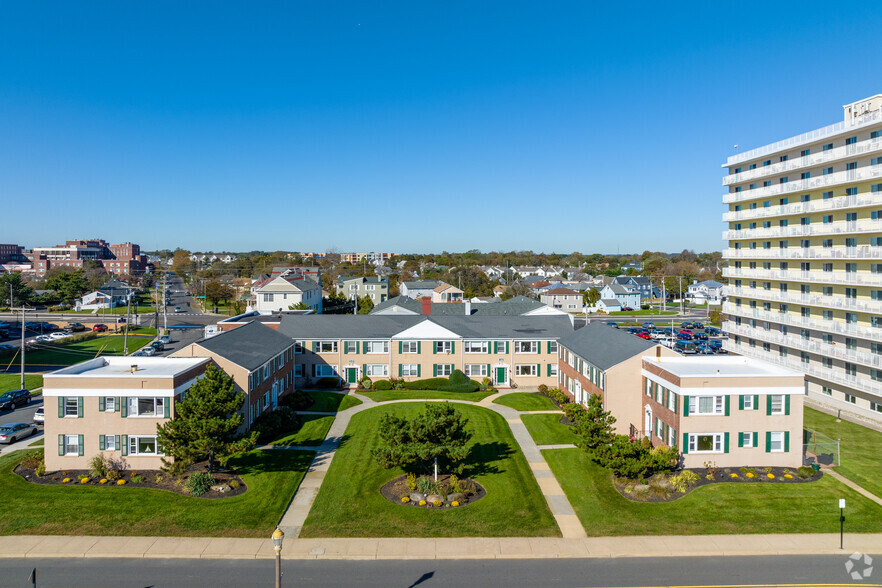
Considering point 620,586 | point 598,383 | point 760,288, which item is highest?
point 760,288

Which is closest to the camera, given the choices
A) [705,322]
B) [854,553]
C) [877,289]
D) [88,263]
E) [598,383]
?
[854,553]

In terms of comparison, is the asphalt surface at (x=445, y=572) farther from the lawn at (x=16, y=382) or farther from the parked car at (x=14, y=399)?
the lawn at (x=16, y=382)

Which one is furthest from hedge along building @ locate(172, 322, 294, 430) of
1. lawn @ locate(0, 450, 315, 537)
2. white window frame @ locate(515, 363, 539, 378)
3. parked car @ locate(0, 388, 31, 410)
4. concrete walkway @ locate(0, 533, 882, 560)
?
white window frame @ locate(515, 363, 539, 378)

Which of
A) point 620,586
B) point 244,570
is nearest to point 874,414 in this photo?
point 620,586

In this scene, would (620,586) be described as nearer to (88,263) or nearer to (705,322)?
(705,322)

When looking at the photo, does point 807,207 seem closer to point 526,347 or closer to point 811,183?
point 811,183

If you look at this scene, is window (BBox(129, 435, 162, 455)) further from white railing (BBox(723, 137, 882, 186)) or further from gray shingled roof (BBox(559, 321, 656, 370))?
white railing (BBox(723, 137, 882, 186))

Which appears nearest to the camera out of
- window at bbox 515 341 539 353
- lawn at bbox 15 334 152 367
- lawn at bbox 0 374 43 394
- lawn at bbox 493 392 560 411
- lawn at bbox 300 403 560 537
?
lawn at bbox 300 403 560 537

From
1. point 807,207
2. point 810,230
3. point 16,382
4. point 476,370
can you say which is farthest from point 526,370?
point 16,382
